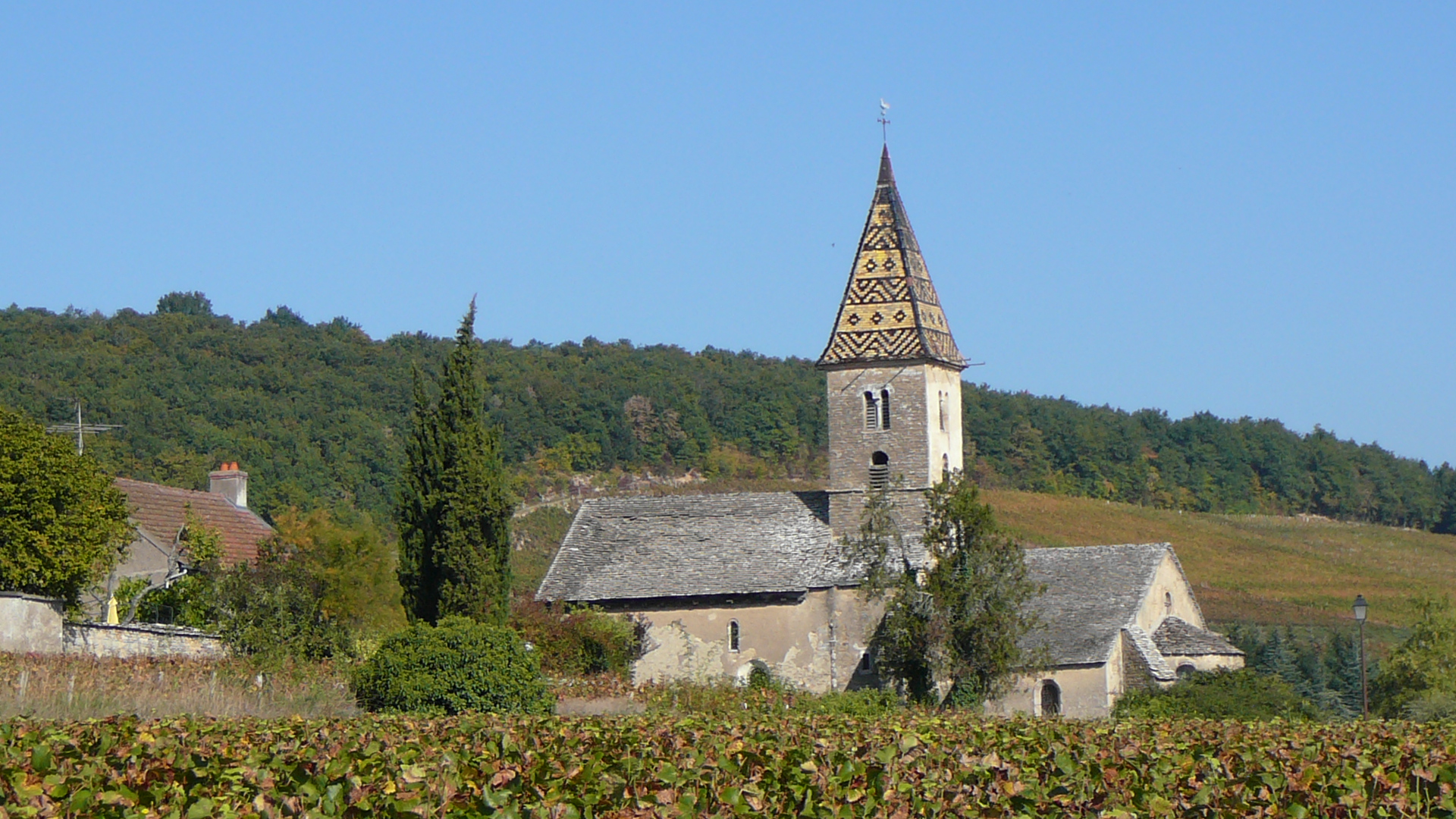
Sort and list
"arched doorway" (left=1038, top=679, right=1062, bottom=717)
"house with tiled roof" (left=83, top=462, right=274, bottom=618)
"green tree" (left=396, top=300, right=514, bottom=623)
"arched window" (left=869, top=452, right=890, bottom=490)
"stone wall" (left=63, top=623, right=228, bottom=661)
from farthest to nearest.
Result: 1. "arched window" (left=869, top=452, right=890, bottom=490)
2. "arched doorway" (left=1038, top=679, right=1062, bottom=717)
3. "house with tiled roof" (left=83, top=462, right=274, bottom=618)
4. "green tree" (left=396, top=300, right=514, bottom=623)
5. "stone wall" (left=63, top=623, right=228, bottom=661)

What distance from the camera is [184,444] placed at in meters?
75.4

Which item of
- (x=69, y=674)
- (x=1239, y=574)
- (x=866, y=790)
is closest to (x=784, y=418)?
(x=1239, y=574)

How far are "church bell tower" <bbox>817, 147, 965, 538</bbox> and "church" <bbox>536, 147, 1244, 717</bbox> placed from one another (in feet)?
0.14

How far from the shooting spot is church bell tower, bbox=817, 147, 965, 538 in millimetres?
42812

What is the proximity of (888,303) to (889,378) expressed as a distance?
2101 mm

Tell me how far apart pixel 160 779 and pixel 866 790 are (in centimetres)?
548

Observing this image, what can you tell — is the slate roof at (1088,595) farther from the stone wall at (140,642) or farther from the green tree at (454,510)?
the stone wall at (140,642)

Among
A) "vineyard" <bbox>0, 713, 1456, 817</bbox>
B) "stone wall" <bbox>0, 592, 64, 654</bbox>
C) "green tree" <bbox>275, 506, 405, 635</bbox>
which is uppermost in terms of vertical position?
"green tree" <bbox>275, 506, 405, 635</bbox>

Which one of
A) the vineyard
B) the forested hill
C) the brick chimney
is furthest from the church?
the forested hill

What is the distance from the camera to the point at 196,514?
43.2 metres

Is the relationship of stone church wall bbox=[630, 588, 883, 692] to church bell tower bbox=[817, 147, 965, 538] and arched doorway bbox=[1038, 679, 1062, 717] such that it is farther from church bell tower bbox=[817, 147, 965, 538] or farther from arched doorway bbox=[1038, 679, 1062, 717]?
arched doorway bbox=[1038, 679, 1062, 717]

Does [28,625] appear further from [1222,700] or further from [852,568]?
[1222,700]

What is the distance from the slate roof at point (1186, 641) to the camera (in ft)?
144

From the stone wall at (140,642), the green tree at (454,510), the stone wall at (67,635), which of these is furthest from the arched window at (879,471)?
the stone wall at (67,635)
